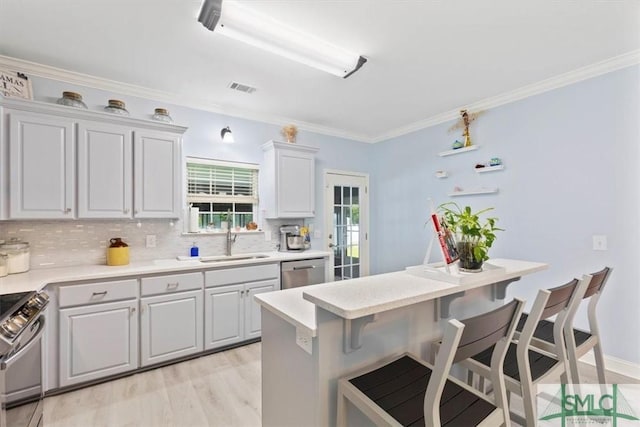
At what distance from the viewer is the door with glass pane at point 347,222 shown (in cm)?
446

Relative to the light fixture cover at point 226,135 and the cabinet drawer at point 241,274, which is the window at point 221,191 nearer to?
the light fixture cover at point 226,135

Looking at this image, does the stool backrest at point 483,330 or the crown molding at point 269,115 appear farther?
the crown molding at point 269,115

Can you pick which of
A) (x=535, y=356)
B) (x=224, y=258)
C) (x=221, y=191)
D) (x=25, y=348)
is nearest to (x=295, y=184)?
(x=221, y=191)

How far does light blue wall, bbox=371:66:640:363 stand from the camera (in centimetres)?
246

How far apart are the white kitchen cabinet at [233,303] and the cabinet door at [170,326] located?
0.33 ft

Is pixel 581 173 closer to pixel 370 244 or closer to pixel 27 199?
pixel 370 244

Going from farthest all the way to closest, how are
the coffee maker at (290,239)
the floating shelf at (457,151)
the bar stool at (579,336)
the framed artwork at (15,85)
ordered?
1. the coffee maker at (290,239)
2. the floating shelf at (457,151)
3. the framed artwork at (15,85)
4. the bar stool at (579,336)

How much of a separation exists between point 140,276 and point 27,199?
41.1 inches

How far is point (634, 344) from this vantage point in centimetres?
243

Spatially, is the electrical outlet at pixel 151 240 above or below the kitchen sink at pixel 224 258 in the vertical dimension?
above

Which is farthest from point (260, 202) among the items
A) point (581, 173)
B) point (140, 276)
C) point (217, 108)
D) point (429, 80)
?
point (581, 173)

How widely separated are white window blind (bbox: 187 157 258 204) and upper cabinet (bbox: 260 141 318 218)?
157mm

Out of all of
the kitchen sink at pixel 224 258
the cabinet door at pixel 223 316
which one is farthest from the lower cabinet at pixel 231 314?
the kitchen sink at pixel 224 258

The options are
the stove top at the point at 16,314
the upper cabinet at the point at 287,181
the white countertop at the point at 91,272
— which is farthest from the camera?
the upper cabinet at the point at 287,181
